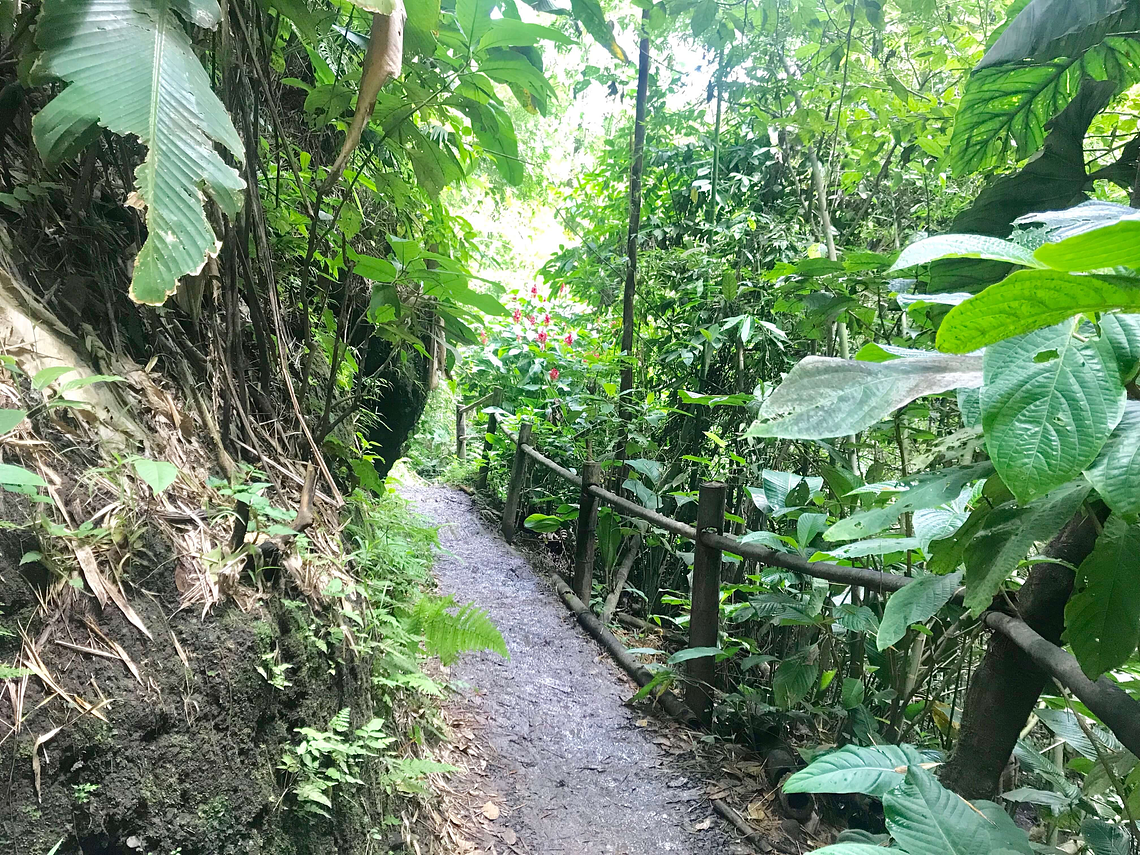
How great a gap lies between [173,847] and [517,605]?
9.01 feet

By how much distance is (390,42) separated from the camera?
1.22 m

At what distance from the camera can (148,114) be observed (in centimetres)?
93

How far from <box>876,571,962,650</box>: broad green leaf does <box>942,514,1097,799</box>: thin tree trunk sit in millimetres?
108

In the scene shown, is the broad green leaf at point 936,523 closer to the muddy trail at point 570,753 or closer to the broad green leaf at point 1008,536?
the broad green leaf at point 1008,536

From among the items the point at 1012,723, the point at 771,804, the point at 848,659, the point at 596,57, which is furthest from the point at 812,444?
the point at 596,57

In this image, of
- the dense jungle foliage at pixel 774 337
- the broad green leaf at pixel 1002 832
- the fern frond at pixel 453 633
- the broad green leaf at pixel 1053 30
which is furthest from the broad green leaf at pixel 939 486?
the fern frond at pixel 453 633

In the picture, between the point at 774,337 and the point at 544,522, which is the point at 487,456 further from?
the point at 774,337

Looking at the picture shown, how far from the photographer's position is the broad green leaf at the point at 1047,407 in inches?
16.7

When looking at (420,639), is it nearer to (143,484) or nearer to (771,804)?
(143,484)

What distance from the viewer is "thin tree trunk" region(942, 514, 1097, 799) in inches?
31.8

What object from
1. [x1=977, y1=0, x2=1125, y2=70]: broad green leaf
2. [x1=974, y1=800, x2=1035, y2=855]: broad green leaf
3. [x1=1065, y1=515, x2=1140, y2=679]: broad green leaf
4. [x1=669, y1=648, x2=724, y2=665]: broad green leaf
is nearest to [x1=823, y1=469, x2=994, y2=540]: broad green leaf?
[x1=1065, y1=515, x2=1140, y2=679]: broad green leaf

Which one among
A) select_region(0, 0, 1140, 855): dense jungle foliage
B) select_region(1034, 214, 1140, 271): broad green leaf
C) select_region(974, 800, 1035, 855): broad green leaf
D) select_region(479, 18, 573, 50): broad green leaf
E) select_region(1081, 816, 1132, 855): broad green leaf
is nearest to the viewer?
select_region(1034, 214, 1140, 271): broad green leaf

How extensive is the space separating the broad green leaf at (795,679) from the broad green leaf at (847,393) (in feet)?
5.50

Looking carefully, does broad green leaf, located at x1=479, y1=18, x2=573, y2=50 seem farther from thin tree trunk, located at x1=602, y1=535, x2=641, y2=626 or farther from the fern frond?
thin tree trunk, located at x1=602, y1=535, x2=641, y2=626
